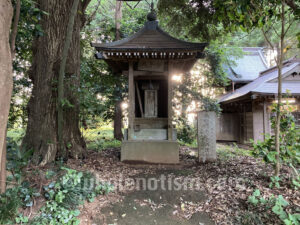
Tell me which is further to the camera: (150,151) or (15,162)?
(150,151)

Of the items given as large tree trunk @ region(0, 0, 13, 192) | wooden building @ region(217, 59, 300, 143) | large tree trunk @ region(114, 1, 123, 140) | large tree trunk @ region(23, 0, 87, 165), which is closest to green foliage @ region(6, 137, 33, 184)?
large tree trunk @ region(23, 0, 87, 165)

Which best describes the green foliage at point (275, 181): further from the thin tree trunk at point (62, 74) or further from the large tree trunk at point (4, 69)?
the thin tree trunk at point (62, 74)

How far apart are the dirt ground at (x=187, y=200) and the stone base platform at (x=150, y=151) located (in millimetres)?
877

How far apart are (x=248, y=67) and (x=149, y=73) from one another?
14.1 meters

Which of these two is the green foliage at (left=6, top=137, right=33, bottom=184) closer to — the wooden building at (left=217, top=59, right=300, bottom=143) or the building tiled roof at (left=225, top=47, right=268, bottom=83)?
the wooden building at (left=217, top=59, right=300, bottom=143)

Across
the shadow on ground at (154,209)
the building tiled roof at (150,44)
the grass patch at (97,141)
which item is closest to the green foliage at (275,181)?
the shadow on ground at (154,209)

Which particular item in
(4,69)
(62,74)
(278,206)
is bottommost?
(278,206)

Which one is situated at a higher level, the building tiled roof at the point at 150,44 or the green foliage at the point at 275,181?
the building tiled roof at the point at 150,44

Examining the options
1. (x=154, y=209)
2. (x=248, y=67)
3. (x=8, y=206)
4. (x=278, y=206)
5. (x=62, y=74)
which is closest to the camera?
(x=8, y=206)

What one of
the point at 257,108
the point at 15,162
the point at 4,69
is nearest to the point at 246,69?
the point at 257,108

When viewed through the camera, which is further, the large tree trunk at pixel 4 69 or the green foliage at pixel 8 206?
the green foliage at pixel 8 206

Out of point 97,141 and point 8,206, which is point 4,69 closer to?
point 8,206

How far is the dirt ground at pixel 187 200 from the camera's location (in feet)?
9.12

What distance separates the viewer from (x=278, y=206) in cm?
248
